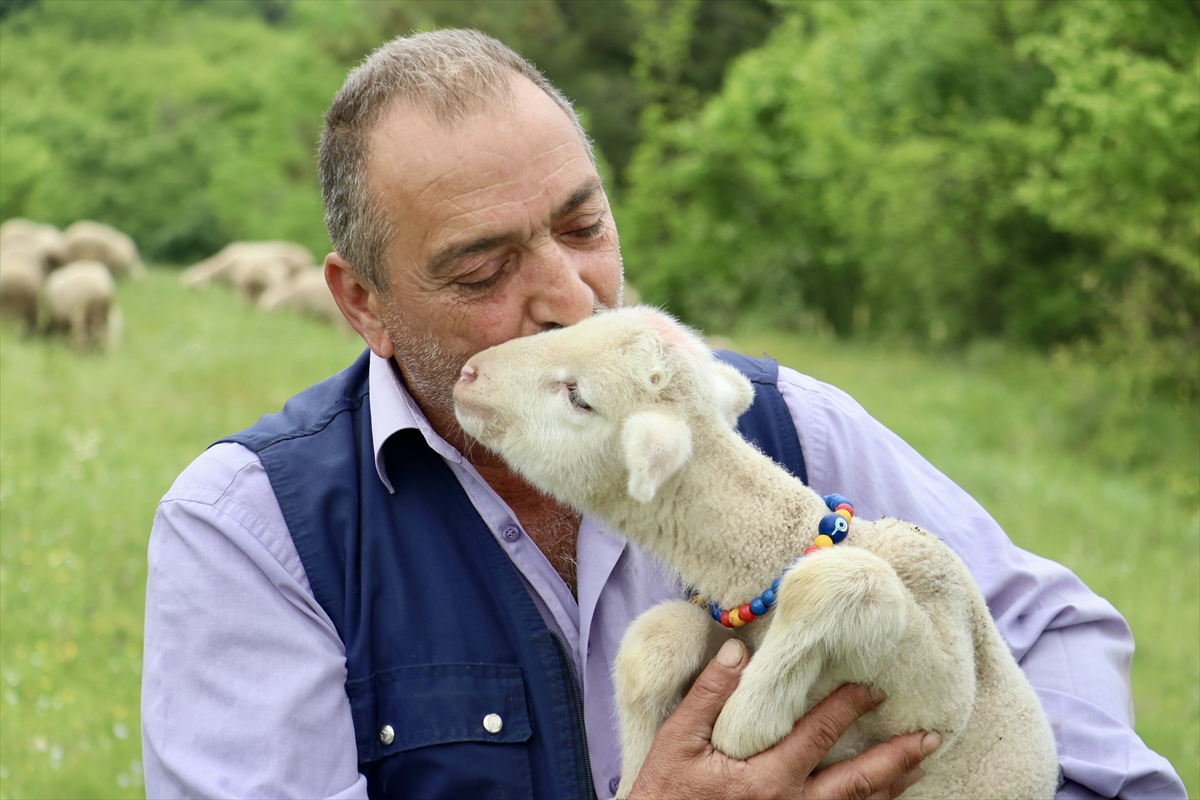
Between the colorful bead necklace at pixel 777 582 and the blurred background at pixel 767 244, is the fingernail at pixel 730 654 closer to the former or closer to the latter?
the colorful bead necklace at pixel 777 582

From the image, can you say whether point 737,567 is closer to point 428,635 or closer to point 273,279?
point 428,635

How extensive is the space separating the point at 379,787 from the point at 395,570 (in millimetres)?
510

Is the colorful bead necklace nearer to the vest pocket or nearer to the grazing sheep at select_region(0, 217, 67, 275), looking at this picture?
the vest pocket

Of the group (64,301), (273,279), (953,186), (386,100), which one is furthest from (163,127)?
(386,100)

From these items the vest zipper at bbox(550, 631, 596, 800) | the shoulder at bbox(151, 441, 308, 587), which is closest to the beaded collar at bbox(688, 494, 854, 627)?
the vest zipper at bbox(550, 631, 596, 800)

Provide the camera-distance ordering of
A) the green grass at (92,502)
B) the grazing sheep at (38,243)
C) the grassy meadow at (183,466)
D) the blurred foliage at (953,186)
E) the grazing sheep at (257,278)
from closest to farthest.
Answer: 1. the green grass at (92,502)
2. the grassy meadow at (183,466)
3. the blurred foliage at (953,186)
4. the grazing sheep at (38,243)
5. the grazing sheep at (257,278)

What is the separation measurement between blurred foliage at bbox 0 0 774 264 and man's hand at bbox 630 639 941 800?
3099 cm

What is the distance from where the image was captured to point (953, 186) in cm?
1953

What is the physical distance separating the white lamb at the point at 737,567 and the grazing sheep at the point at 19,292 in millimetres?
13007

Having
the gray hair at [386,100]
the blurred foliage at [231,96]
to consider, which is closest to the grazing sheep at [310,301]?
the blurred foliage at [231,96]

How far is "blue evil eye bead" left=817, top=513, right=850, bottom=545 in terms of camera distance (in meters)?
2.35

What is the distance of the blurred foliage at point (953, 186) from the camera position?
11383 mm

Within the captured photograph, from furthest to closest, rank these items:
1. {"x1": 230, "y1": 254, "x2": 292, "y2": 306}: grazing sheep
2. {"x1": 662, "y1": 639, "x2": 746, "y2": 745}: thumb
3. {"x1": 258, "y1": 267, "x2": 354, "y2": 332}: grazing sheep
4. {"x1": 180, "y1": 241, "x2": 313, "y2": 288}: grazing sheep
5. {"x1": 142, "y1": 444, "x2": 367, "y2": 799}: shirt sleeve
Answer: {"x1": 180, "y1": 241, "x2": 313, "y2": 288}: grazing sheep, {"x1": 230, "y1": 254, "x2": 292, "y2": 306}: grazing sheep, {"x1": 258, "y1": 267, "x2": 354, "y2": 332}: grazing sheep, {"x1": 142, "y1": 444, "x2": 367, "y2": 799}: shirt sleeve, {"x1": 662, "y1": 639, "x2": 746, "y2": 745}: thumb

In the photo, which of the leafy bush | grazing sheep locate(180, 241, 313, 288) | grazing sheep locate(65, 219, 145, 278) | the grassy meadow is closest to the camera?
the grassy meadow
